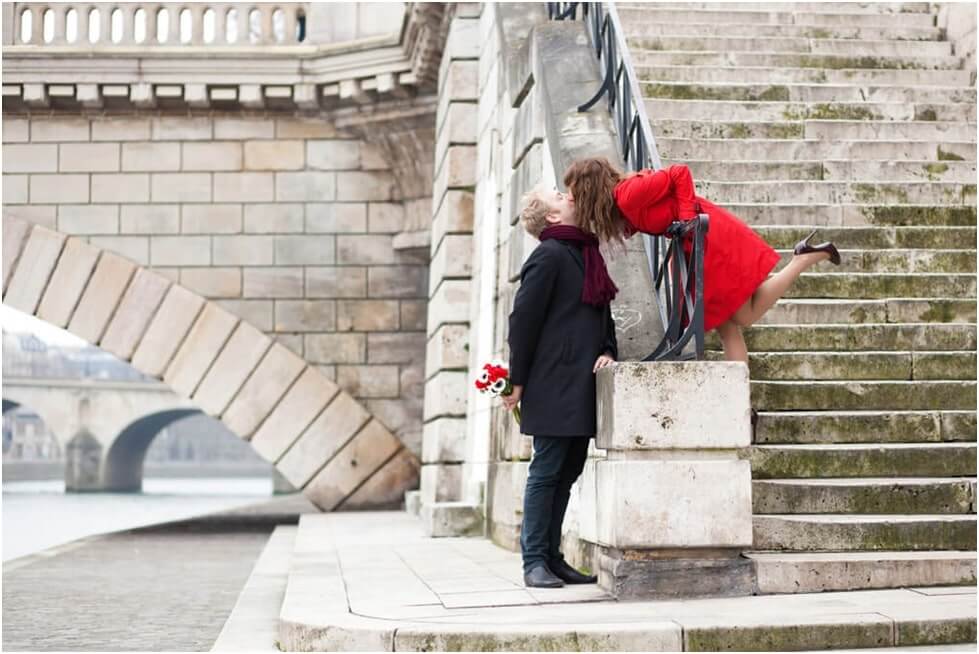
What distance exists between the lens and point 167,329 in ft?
45.1

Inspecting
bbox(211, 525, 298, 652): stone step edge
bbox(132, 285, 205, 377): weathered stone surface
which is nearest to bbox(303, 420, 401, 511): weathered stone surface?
bbox(132, 285, 205, 377): weathered stone surface

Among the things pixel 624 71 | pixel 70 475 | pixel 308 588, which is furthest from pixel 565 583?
pixel 70 475

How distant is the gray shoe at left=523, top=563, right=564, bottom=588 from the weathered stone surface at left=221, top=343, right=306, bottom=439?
328 inches

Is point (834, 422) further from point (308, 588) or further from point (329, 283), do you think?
point (329, 283)

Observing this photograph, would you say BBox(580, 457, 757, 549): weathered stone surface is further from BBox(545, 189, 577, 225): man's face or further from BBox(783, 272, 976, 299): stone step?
BBox(783, 272, 976, 299): stone step

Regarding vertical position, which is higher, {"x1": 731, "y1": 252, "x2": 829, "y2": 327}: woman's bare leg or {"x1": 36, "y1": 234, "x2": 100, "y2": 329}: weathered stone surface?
{"x1": 36, "y1": 234, "x2": 100, "y2": 329}: weathered stone surface

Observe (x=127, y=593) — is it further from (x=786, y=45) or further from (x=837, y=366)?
(x=786, y=45)

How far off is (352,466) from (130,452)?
44.0m

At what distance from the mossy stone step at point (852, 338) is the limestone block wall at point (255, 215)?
7502 millimetres

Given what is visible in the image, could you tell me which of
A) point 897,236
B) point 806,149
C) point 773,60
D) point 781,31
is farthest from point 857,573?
point 781,31

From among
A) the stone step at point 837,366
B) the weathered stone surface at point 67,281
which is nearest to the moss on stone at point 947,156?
the stone step at point 837,366

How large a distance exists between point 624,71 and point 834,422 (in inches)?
76.7

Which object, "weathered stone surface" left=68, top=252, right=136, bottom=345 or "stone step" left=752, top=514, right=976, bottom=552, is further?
"weathered stone surface" left=68, top=252, right=136, bottom=345

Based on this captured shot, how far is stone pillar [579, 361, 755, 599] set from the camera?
5039 mm
